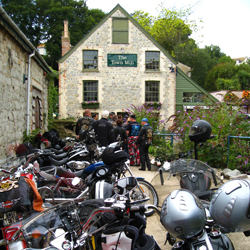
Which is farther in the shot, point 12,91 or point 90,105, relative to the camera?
point 90,105

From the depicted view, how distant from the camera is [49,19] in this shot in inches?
1244

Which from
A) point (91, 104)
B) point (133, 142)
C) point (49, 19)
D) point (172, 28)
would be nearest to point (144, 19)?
point (172, 28)

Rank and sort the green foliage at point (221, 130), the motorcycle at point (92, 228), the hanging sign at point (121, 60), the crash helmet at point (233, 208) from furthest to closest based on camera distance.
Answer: the hanging sign at point (121, 60) < the green foliage at point (221, 130) < the motorcycle at point (92, 228) < the crash helmet at point (233, 208)

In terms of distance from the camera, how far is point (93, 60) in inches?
785

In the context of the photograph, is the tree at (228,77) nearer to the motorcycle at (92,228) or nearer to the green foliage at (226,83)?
the green foliage at (226,83)

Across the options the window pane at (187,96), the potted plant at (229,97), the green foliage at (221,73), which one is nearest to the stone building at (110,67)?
the window pane at (187,96)

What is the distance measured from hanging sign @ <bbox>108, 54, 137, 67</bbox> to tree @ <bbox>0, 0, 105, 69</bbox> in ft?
40.6

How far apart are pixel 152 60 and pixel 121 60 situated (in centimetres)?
239

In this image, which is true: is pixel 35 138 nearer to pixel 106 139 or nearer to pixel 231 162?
pixel 106 139

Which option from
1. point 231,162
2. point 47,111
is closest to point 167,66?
point 47,111

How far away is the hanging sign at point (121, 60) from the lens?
19.8m

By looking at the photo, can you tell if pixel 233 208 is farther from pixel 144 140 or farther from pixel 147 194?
pixel 144 140

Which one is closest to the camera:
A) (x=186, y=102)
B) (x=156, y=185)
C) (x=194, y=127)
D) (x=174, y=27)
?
(x=156, y=185)

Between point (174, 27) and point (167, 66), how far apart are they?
56.0ft
